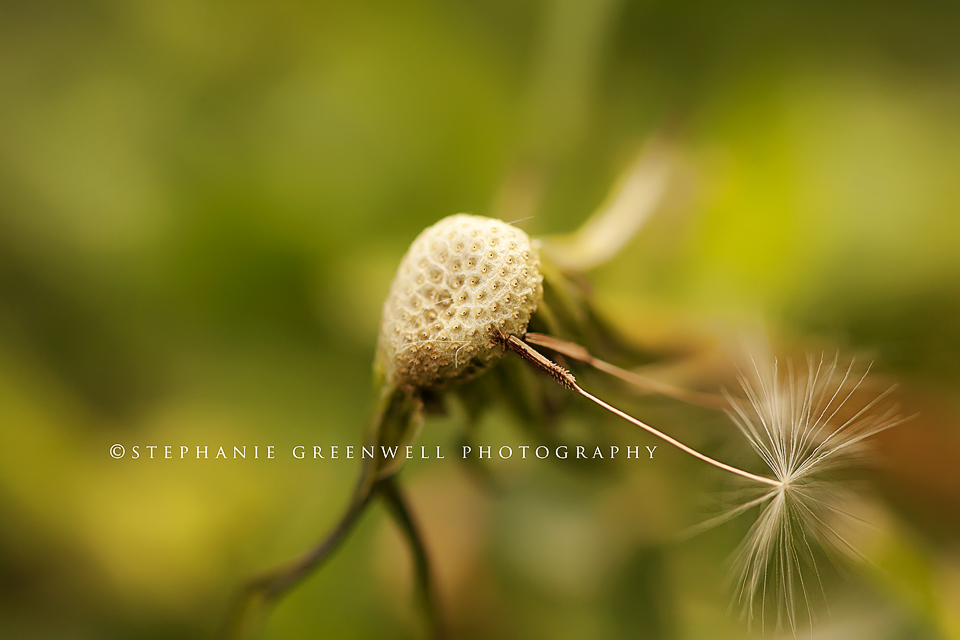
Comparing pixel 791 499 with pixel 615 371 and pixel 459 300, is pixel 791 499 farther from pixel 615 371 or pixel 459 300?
pixel 459 300

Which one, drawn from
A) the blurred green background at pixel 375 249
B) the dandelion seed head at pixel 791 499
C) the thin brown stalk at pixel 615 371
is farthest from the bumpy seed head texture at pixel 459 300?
the blurred green background at pixel 375 249

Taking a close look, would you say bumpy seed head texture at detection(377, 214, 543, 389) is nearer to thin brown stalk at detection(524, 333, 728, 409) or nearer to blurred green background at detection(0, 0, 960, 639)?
thin brown stalk at detection(524, 333, 728, 409)

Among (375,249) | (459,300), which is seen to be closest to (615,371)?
(459,300)

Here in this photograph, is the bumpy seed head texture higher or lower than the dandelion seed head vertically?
higher

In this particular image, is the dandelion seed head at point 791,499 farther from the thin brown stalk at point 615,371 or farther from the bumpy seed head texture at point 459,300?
the bumpy seed head texture at point 459,300

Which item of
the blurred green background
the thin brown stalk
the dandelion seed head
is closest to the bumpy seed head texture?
the thin brown stalk
